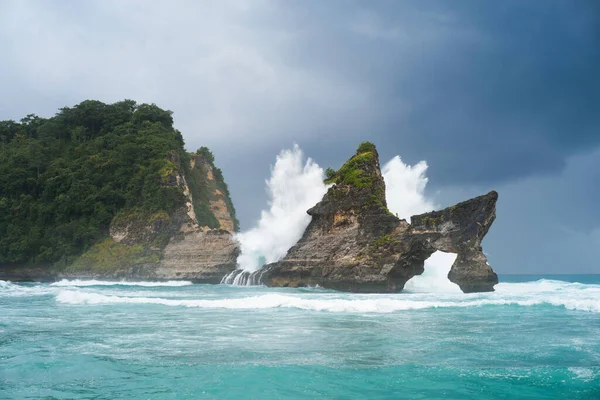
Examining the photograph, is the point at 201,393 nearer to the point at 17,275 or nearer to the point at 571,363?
the point at 571,363

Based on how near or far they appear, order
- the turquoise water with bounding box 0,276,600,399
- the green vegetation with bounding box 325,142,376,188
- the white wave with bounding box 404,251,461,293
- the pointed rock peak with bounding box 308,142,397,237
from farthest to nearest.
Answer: the white wave with bounding box 404,251,461,293
the green vegetation with bounding box 325,142,376,188
the pointed rock peak with bounding box 308,142,397,237
the turquoise water with bounding box 0,276,600,399

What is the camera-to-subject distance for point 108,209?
46.3 m

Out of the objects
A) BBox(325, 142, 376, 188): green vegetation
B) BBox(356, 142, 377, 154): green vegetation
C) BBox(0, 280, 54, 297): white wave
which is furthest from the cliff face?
BBox(356, 142, 377, 154): green vegetation

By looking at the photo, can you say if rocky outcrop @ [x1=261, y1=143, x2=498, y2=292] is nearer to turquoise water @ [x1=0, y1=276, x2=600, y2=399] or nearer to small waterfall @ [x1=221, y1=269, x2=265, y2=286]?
small waterfall @ [x1=221, y1=269, x2=265, y2=286]

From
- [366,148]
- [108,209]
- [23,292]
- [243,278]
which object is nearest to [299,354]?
[23,292]

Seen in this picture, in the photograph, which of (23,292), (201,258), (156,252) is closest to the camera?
(23,292)

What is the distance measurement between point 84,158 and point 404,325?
4522 cm

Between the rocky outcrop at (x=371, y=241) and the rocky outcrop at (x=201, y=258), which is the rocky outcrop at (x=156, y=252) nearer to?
the rocky outcrop at (x=201, y=258)

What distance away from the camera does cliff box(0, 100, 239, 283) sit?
135 feet

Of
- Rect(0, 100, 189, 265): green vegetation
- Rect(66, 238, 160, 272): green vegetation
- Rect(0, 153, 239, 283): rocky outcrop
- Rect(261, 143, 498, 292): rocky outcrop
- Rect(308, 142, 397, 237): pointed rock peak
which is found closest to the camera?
Rect(261, 143, 498, 292): rocky outcrop

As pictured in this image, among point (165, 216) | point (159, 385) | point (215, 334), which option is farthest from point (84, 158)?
point (159, 385)

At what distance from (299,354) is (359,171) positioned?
22256 millimetres

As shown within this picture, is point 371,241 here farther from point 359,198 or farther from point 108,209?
point 108,209

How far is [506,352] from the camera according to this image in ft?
30.4
